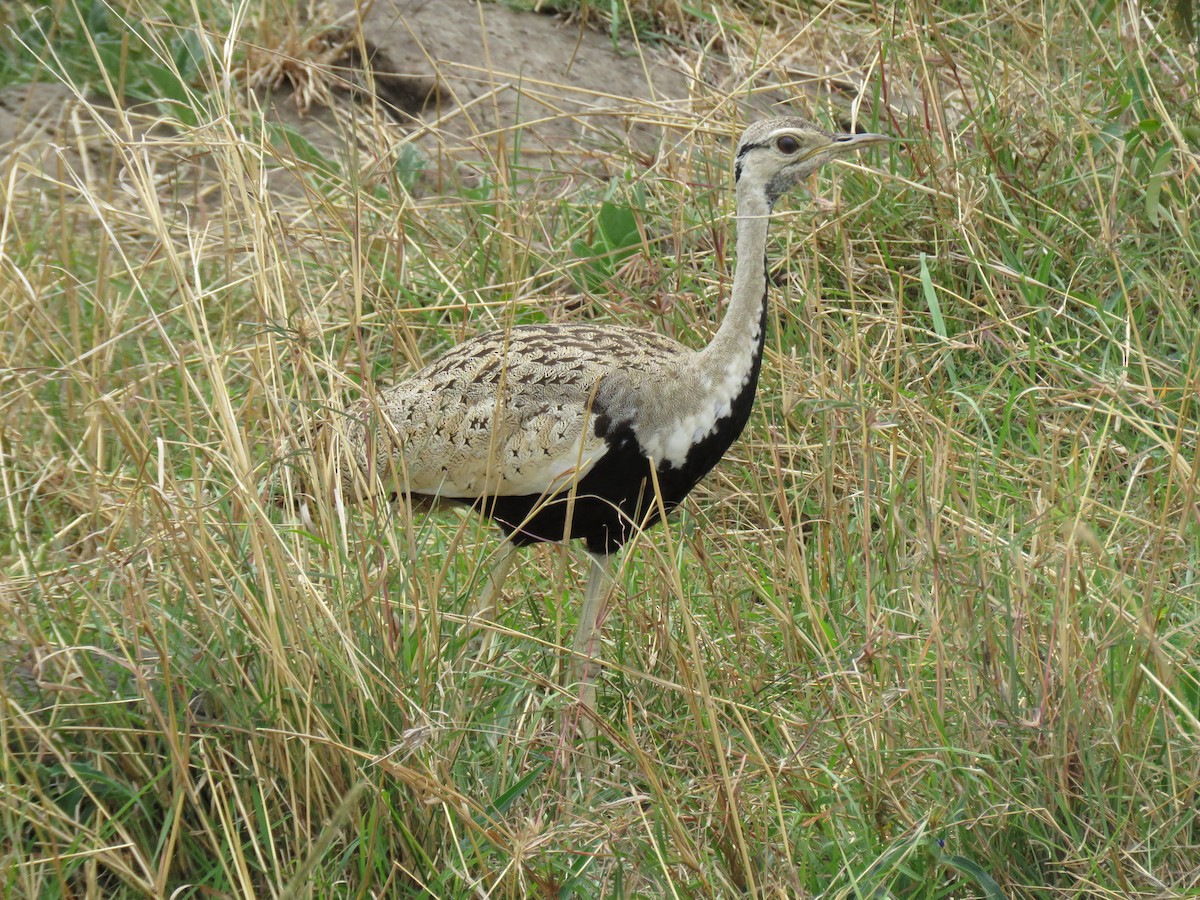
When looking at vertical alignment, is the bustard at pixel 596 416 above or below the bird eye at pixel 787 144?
below

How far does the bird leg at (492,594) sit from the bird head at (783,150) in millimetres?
992

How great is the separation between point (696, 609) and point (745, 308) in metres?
0.72

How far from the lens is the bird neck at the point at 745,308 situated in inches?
129

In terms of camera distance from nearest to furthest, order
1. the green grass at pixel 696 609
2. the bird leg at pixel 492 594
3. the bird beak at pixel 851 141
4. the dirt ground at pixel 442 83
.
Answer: the green grass at pixel 696 609
the bird leg at pixel 492 594
the bird beak at pixel 851 141
the dirt ground at pixel 442 83

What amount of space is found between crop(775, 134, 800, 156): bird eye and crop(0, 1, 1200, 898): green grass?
56 centimetres

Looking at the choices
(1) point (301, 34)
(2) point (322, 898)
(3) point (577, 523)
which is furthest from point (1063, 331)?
(1) point (301, 34)

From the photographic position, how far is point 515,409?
3307 millimetres

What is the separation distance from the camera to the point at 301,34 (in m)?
5.75

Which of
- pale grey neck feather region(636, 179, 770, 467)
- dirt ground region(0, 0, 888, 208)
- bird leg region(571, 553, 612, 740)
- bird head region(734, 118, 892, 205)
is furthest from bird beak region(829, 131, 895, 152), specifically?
dirt ground region(0, 0, 888, 208)

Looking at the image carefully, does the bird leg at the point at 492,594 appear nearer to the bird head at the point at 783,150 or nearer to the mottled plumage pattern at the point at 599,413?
the mottled plumage pattern at the point at 599,413

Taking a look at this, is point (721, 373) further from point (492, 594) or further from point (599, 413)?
point (492, 594)

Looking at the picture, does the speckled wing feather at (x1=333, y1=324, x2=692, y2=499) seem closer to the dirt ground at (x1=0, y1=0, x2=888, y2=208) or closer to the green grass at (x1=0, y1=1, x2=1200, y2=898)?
the green grass at (x1=0, y1=1, x2=1200, y2=898)

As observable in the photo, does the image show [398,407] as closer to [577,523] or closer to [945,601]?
[577,523]

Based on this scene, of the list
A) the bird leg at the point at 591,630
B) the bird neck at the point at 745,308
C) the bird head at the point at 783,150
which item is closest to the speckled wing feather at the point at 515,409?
the bird neck at the point at 745,308
